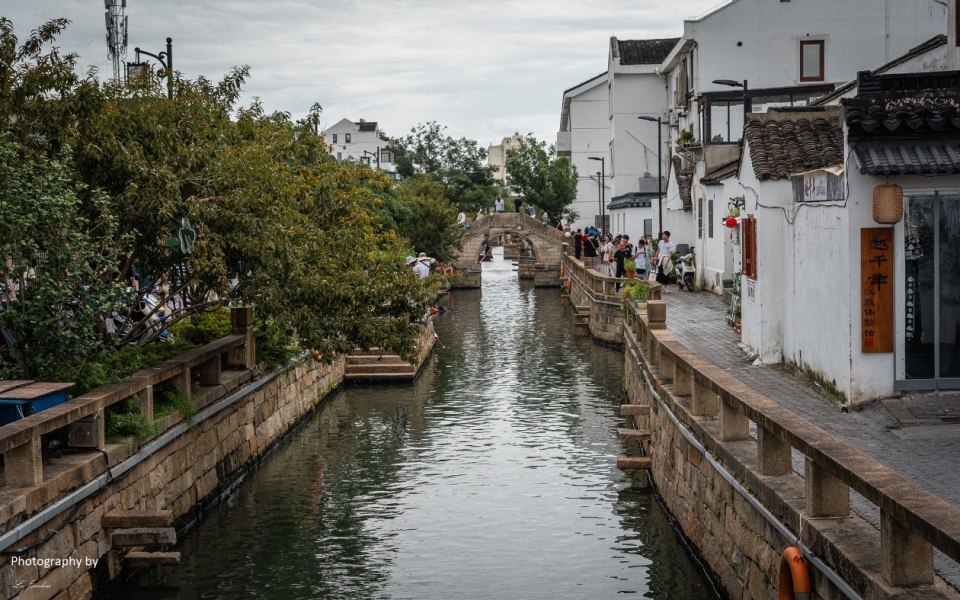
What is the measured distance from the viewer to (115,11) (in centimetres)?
2952

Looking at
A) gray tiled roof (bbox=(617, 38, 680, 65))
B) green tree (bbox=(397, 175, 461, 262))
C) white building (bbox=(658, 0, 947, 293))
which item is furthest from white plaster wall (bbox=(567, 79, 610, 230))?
white building (bbox=(658, 0, 947, 293))

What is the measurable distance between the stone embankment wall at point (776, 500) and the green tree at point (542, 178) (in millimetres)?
61733

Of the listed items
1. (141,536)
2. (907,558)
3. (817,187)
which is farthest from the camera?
(817,187)

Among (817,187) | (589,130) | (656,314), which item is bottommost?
(656,314)

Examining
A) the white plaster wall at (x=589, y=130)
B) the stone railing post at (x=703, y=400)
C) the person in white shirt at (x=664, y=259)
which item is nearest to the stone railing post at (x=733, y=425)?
the stone railing post at (x=703, y=400)

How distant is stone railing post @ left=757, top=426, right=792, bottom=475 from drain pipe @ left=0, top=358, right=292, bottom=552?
6.04m

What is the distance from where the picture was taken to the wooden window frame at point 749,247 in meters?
18.4

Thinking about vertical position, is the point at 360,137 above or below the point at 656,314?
above

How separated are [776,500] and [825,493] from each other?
0.85 meters

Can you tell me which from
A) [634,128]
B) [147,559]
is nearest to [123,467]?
[147,559]

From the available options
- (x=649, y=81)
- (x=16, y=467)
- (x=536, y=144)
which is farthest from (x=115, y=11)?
(x=536, y=144)

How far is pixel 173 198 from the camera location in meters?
14.1

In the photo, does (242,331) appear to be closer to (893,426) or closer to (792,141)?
(792,141)

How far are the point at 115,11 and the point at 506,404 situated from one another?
47.9 ft
